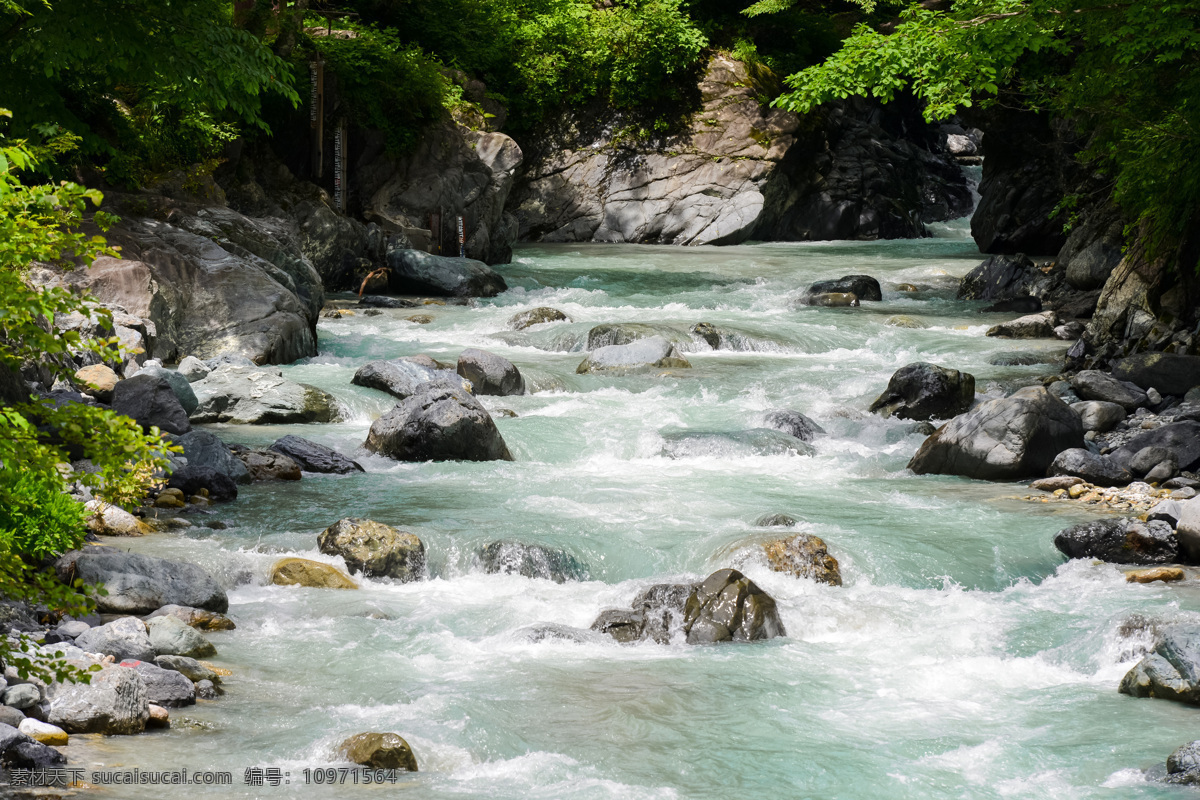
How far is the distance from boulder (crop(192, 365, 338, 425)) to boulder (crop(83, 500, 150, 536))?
386cm

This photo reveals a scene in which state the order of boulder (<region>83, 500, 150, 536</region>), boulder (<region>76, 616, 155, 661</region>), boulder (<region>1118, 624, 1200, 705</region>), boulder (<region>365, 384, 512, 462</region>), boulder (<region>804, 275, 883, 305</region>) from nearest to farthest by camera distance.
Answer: boulder (<region>76, 616, 155, 661</region>), boulder (<region>1118, 624, 1200, 705</region>), boulder (<region>83, 500, 150, 536</region>), boulder (<region>365, 384, 512, 462</region>), boulder (<region>804, 275, 883, 305</region>)

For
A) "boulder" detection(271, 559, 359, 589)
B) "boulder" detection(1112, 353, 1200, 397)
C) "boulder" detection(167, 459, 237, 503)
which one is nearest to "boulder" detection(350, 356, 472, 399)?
"boulder" detection(167, 459, 237, 503)

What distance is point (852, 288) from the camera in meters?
20.8

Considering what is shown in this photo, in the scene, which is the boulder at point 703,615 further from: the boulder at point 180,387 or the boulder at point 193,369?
the boulder at point 193,369

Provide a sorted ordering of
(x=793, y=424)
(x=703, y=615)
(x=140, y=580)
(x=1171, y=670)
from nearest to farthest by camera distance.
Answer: (x=1171, y=670) < (x=140, y=580) < (x=703, y=615) < (x=793, y=424)

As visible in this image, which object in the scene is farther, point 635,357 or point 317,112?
point 317,112

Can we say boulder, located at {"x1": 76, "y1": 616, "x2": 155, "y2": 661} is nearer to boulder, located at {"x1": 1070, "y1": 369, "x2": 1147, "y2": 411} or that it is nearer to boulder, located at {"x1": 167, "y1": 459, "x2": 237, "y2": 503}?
boulder, located at {"x1": 167, "y1": 459, "x2": 237, "y2": 503}

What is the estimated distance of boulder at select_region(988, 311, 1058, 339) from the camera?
695 inches

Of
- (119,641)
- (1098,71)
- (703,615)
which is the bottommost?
(703,615)

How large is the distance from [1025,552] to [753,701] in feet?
12.3

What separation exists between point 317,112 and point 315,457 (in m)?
13.9

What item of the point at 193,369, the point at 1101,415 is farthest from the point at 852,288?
→ the point at 193,369

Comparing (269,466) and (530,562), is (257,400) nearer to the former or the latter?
(269,466)

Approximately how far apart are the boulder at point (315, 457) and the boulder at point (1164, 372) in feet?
30.6
